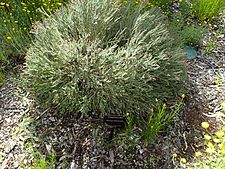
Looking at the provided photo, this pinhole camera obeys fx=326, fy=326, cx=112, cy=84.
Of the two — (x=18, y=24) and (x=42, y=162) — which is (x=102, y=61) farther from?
(x=18, y=24)

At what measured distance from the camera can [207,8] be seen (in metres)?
3.84

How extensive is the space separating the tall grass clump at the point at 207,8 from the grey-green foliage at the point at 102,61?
51.0 inches

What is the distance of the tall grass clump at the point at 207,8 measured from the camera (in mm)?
3811

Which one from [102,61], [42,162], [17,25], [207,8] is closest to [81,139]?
[42,162]

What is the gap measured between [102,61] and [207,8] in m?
1.98

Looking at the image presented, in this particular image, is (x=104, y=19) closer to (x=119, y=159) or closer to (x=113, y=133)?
(x=113, y=133)

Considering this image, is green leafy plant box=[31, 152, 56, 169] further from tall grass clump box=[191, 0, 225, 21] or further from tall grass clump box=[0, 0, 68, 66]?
tall grass clump box=[191, 0, 225, 21]

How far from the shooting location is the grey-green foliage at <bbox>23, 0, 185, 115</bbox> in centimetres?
245

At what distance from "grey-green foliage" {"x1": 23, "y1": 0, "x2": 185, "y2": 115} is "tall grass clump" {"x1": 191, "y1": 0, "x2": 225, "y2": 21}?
130 cm

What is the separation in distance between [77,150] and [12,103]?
2.49 ft

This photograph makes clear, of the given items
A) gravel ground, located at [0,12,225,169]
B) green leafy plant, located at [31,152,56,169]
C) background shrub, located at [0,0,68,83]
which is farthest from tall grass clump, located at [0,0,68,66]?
green leafy plant, located at [31,152,56,169]

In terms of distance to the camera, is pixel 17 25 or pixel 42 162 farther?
pixel 17 25

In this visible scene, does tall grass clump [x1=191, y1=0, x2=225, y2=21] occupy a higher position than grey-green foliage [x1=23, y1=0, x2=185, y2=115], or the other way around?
grey-green foliage [x1=23, y1=0, x2=185, y2=115]

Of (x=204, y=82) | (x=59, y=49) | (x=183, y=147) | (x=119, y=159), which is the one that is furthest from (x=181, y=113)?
(x=59, y=49)
